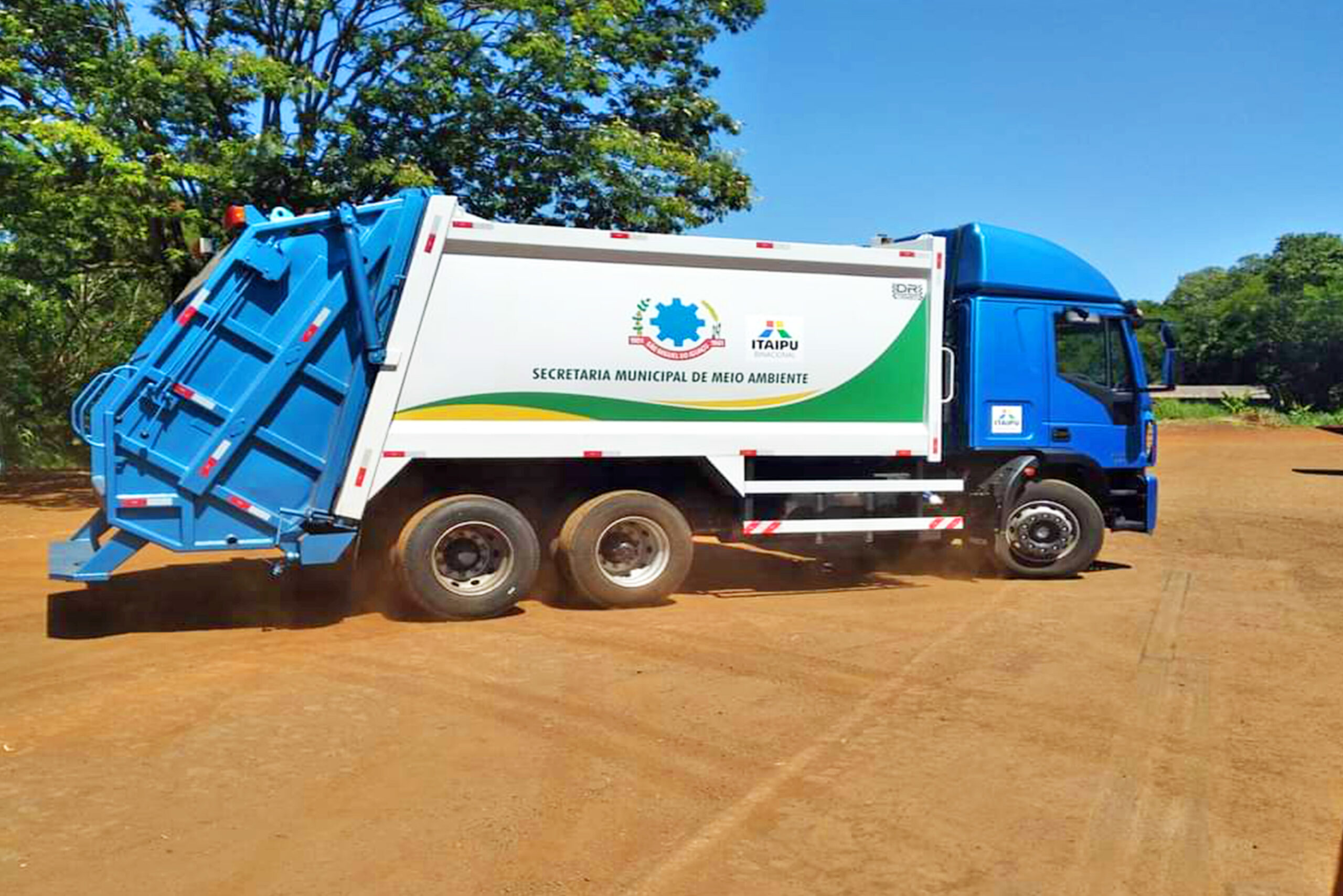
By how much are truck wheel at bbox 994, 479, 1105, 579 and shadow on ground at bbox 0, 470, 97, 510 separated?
10917mm

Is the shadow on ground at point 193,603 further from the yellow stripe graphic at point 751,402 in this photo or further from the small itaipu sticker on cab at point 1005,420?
the small itaipu sticker on cab at point 1005,420

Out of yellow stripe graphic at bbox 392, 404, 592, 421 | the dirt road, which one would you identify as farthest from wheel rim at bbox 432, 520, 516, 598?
yellow stripe graphic at bbox 392, 404, 592, 421

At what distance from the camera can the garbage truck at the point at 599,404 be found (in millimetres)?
7285

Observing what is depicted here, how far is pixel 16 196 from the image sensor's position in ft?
41.3

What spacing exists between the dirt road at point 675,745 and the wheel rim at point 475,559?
327mm

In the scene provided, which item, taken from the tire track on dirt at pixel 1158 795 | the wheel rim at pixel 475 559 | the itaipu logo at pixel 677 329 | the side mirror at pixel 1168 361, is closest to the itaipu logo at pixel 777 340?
the itaipu logo at pixel 677 329

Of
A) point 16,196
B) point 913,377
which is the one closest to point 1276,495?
point 913,377

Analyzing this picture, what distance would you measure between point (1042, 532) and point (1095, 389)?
1.43m

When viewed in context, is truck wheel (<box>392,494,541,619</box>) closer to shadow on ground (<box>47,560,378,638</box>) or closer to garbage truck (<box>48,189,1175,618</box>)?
garbage truck (<box>48,189,1175,618</box>)

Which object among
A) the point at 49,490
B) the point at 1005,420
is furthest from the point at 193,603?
the point at 49,490

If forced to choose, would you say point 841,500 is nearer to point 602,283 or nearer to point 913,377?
point 913,377

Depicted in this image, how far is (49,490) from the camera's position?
52.7 ft

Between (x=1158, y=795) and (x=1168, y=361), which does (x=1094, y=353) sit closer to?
(x=1168, y=361)

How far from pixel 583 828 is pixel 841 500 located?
5382 mm
